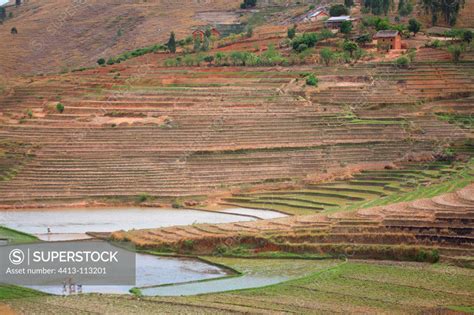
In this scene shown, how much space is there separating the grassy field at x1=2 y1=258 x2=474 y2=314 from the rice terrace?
0.31 ft

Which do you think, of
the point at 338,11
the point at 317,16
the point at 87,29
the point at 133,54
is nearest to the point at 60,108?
the point at 133,54

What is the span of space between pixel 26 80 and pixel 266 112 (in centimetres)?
2042

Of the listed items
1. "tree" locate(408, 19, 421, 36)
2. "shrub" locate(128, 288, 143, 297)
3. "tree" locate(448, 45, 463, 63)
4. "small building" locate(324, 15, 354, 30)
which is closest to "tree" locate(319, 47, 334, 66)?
"tree" locate(408, 19, 421, 36)

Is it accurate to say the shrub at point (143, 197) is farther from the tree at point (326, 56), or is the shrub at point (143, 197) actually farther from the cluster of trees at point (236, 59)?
the cluster of trees at point (236, 59)

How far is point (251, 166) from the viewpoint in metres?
47.3

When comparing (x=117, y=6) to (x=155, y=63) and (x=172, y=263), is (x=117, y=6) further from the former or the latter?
(x=172, y=263)

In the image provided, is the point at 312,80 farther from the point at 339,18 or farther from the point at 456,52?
the point at 339,18

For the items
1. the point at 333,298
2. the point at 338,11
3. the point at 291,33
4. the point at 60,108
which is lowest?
the point at 333,298

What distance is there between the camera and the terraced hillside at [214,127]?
153ft

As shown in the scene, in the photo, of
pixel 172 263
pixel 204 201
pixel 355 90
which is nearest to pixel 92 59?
pixel 355 90

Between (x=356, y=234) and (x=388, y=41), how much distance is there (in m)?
30.7

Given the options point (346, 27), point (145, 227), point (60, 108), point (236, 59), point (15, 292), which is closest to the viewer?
point (15, 292)

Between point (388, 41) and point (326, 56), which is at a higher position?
point (388, 41)

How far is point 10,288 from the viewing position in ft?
96.4
